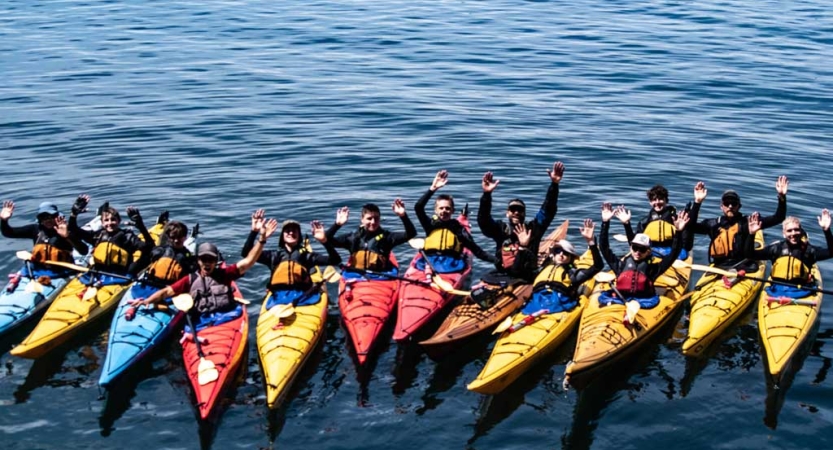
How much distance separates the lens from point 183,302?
1386 cm

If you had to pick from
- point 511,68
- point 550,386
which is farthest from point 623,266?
point 511,68

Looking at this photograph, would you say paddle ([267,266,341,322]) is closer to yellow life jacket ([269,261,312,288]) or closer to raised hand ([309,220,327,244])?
yellow life jacket ([269,261,312,288])

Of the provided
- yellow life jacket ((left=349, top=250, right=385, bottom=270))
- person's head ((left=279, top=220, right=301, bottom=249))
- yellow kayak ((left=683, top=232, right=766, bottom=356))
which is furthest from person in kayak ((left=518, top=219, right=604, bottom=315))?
person's head ((left=279, top=220, right=301, bottom=249))

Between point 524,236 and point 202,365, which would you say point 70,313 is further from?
point 524,236

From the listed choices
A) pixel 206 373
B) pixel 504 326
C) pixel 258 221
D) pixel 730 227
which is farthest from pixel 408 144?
pixel 206 373

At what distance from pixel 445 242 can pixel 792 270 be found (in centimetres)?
583

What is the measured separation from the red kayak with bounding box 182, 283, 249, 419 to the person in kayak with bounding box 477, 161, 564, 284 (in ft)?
14.5

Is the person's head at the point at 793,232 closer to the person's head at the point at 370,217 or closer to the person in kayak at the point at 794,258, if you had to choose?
the person in kayak at the point at 794,258

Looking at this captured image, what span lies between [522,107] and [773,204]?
36.0ft

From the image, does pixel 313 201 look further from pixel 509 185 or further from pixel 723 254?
pixel 723 254

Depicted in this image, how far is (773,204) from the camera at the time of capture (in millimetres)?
22219

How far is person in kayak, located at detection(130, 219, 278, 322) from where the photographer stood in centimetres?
1418

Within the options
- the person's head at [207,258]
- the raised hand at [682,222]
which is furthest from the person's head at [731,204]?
the person's head at [207,258]

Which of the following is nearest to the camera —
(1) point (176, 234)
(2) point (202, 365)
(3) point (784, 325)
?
(2) point (202, 365)
